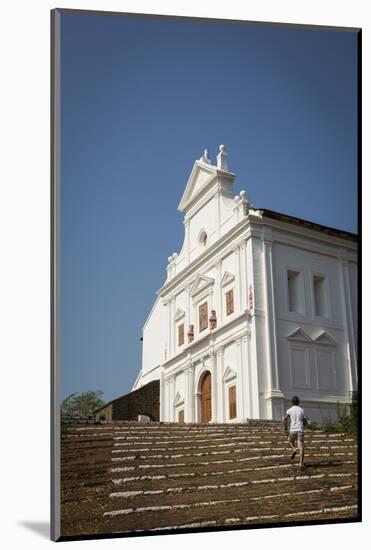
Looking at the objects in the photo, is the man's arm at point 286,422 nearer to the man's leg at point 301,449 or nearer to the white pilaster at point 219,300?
the man's leg at point 301,449

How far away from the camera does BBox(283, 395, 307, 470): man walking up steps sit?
13.2 metres

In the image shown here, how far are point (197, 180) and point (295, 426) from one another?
3516 millimetres

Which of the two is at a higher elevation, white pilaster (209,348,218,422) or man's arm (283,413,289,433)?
white pilaster (209,348,218,422)

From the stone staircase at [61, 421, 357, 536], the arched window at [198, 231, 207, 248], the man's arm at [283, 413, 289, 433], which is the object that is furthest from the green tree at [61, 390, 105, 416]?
the arched window at [198, 231, 207, 248]

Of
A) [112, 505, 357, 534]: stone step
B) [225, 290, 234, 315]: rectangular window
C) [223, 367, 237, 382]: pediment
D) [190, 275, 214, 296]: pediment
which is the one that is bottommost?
[112, 505, 357, 534]: stone step

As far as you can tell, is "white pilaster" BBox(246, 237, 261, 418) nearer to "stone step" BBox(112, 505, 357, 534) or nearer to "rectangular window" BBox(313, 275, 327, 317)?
"rectangular window" BBox(313, 275, 327, 317)

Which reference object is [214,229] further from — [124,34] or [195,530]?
[195,530]

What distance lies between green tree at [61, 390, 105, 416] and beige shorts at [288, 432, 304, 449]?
268cm

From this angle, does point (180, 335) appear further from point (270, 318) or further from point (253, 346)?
point (270, 318)

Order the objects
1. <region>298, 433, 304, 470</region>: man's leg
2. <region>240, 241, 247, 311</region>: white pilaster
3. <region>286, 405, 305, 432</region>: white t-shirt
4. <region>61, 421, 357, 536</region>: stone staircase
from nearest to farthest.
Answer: <region>61, 421, 357, 536</region>: stone staircase < <region>298, 433, 304, 470</region>: man's leg < <region>286, 405, 305, 432</region>: white t-shirt < <region>240, 241, 247, 311</region>: white pilaster

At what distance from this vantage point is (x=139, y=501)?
11914 millimetres

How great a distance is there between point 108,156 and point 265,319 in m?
3.12

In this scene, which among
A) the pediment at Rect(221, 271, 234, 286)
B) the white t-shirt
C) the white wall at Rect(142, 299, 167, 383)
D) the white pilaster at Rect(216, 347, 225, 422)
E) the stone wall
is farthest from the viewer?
the pediment at Rect(221, 271, 234, 286)

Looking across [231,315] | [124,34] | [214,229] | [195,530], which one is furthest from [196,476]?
[124,34]
